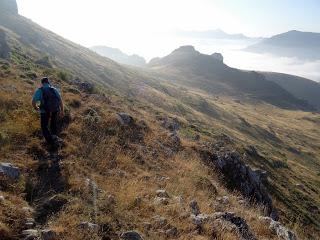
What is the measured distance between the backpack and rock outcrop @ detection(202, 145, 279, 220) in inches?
414

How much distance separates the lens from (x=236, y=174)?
2409cm

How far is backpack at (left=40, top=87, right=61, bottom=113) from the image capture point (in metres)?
14.6

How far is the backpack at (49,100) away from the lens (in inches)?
575

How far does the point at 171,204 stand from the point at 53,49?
10303cm

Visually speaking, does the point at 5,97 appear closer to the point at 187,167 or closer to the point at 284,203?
the point at 187,167

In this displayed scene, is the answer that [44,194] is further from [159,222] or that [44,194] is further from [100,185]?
[159,222]

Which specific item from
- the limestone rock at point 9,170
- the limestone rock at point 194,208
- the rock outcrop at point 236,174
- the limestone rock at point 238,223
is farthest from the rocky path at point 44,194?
the rock outcrop at point 236,174

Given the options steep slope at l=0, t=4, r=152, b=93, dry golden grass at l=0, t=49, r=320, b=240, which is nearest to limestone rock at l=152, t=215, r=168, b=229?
dry golden grass at l=0, t=49, r=320, b=240

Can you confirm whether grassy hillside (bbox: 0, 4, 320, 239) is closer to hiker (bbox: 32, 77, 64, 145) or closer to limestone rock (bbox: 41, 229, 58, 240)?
limestone rock (bbox: 41, 229, 58, 240)

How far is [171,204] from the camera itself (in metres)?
11.9

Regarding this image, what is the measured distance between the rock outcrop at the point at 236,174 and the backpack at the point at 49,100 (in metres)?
10.5

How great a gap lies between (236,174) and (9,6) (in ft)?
420

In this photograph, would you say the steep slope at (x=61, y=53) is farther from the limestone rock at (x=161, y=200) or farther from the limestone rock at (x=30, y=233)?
the limestone rock at (x=30, y=233)

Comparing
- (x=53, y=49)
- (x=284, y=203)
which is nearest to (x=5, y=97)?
(x=284, y=203)
